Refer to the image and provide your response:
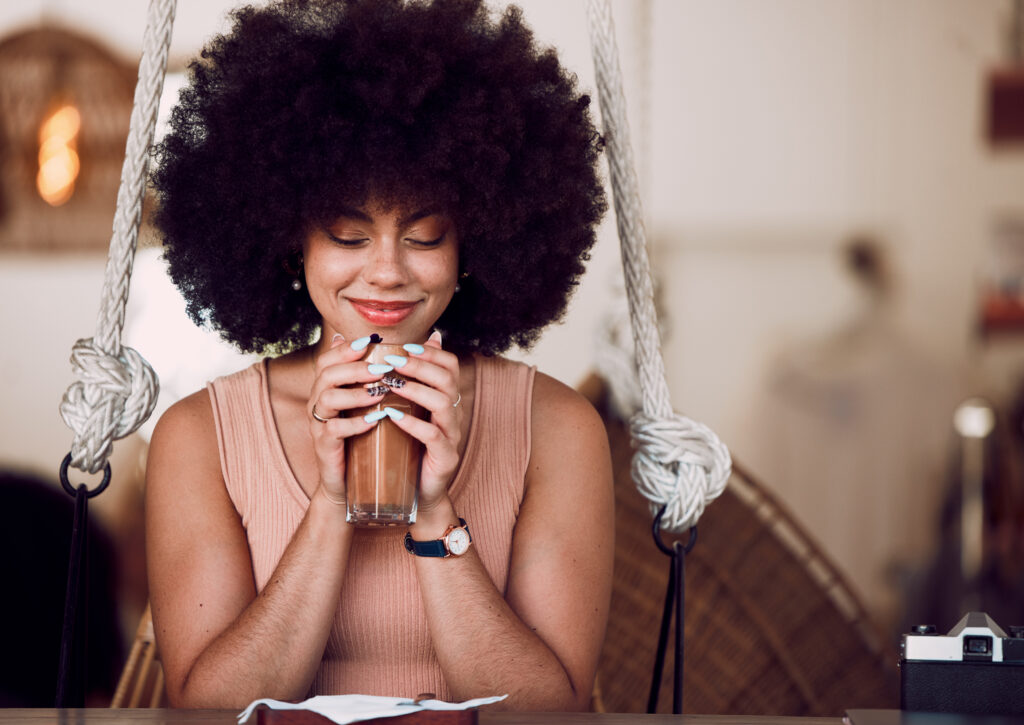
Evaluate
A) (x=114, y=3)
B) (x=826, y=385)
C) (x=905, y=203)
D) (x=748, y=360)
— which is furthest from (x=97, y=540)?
(x=905, y=203)

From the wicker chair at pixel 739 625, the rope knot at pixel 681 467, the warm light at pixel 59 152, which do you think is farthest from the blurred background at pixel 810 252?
the rope knot at pixel 681 467

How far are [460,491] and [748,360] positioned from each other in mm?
2016

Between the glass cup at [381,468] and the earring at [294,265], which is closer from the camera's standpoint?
the glass cup at [381,468]

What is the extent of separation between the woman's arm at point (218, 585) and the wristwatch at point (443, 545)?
71mm

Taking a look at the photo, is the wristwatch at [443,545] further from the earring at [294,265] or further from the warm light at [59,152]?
the warm light at [59,152]

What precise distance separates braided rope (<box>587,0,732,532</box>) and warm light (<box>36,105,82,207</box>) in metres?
1.97

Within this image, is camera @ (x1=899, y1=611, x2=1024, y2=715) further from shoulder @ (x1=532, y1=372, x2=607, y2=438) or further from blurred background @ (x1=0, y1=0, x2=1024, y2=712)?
blurred background @ (x1=0, y1=0, x2=1024, y2=712)

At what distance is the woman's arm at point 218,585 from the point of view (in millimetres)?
1202

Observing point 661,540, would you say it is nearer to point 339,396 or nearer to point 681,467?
point 681,467

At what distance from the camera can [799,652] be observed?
214 centimetres

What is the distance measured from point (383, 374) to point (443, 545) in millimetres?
229

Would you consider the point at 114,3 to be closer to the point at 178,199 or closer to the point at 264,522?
the point at 178,199

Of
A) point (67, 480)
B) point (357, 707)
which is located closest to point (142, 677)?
point (67, 480)

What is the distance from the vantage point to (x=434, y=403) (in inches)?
43.1
